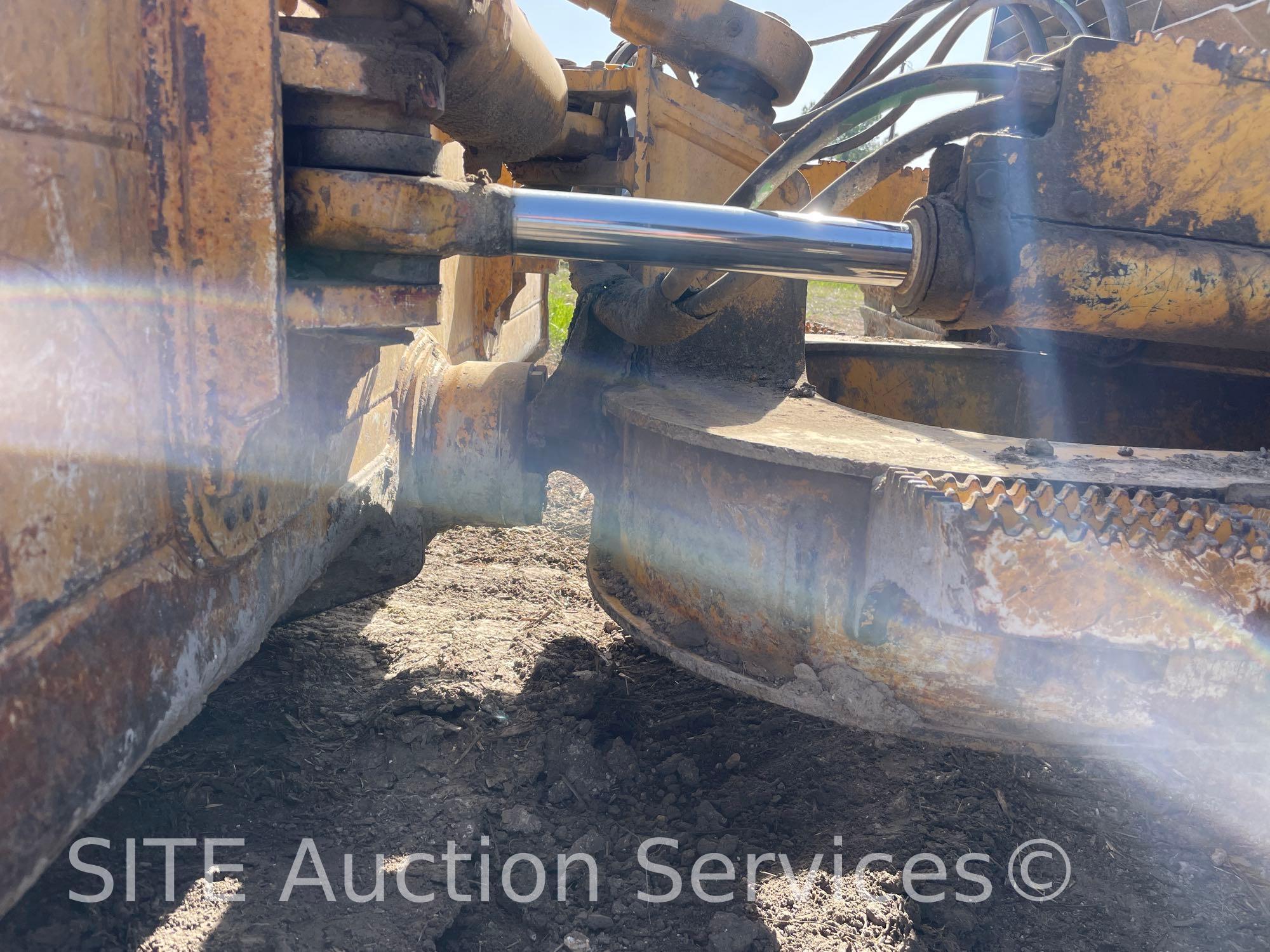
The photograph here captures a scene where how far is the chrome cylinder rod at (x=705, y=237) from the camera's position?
143cm

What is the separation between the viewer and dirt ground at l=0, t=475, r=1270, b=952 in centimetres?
145

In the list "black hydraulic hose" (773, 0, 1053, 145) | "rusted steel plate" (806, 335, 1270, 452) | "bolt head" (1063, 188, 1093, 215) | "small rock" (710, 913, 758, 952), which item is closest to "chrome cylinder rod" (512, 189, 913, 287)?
"bolt head" (1063, 188, 1093, 215)

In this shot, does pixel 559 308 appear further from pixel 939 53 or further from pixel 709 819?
pixel 709 819

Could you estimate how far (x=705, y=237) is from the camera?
1.48m

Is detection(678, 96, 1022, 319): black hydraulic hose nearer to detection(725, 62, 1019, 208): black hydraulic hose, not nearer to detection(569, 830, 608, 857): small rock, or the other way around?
detection(725, 62, 1019, 208): black hydraulic hose

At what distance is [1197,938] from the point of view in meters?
1.49

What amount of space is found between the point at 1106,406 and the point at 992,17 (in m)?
1.53

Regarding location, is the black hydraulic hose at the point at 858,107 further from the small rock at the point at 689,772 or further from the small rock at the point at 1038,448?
the small rock at the point at 689,772

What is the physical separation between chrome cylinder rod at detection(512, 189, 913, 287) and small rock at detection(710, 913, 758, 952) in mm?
1044

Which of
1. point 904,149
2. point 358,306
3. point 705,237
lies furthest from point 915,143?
point 358,306

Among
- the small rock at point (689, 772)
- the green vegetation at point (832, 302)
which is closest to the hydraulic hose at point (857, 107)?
the small rock at point (689, 772)

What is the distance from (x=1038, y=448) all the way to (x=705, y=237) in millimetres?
749

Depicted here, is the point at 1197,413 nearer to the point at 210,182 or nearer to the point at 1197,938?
the point at 1197,938

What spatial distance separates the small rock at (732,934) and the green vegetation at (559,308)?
16.4 feet
